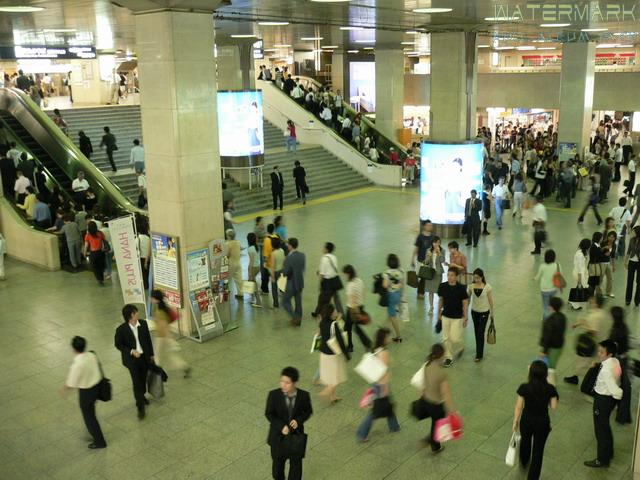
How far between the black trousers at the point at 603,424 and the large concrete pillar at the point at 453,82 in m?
12.1

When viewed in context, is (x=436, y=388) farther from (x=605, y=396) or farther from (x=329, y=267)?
(x=329, y=267)

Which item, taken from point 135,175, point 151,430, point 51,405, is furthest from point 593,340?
point 135,175

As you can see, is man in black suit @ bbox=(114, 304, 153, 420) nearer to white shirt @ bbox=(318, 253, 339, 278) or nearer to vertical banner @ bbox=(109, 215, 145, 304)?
vertical banner @ bbox=(109, 215, 145, 304)

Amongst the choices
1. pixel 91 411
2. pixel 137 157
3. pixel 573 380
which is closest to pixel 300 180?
pixel 137 157

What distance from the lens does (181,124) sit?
9.76 metres

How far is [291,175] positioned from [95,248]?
37.4ft

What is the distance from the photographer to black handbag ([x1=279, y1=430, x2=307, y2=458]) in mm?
5512

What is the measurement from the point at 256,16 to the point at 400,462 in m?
10.7

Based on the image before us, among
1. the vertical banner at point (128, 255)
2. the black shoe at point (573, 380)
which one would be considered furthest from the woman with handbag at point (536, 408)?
the vertical banner at point (128, 255)

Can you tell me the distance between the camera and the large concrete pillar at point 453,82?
672 inches

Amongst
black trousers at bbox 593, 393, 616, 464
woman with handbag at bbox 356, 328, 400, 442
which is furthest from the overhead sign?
black trousers at bbox 593, 393, 616, 464

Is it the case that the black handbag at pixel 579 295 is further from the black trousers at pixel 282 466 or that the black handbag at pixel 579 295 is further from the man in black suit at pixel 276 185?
the man in black suit at pixel 276 185

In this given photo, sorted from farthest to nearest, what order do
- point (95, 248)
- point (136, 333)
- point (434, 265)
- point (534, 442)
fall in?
1. point (95, 248)
2. point (434, 265)
3. point (136, 333)
4. point (534, 442)

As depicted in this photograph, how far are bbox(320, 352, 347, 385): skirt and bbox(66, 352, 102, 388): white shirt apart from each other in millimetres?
Result: 2476
